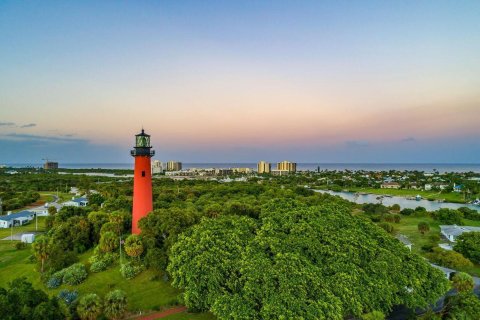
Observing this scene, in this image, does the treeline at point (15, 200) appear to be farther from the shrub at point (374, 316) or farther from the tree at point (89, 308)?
the shrub at point (374, 316)

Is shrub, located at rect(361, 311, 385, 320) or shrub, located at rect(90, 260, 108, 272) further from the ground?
shrub, located at rect(361, 311, 385, 320)

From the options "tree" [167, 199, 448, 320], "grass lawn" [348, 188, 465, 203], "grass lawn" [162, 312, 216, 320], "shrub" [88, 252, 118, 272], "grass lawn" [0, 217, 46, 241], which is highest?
"tree" [167, 199, 448, 320]

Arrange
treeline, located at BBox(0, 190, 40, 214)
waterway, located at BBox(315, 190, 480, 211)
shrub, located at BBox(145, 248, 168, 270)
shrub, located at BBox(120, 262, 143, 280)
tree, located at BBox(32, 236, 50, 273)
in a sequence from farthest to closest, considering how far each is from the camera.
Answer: waterway, located at BBox(315, 190, 480, 211), treeline, located at BBox(0, 190, 40, 214), tree, located at BBox(32, 236, 50, 273), shrub, located at BBox(120, 262, 143, 280), shrub, located at BBox(145, 248, 168, 270)

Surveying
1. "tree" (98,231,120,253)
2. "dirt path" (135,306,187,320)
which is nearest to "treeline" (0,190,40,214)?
"tree" (98,231,120,253)

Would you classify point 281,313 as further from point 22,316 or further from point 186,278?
point 22,316

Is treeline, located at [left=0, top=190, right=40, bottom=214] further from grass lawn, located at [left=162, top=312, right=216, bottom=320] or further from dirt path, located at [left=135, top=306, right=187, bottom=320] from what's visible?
grass lawn, located at [left=162, top=312, right=216, bottom=320]

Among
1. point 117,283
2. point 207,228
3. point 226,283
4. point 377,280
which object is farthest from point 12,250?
point 377,280

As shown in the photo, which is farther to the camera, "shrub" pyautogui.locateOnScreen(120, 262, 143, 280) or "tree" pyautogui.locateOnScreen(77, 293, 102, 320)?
"shrub" pyautogui.locateOnScreen(120, 262, 143, 280)
